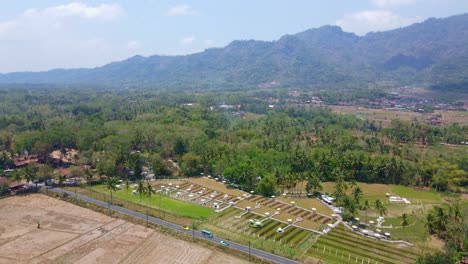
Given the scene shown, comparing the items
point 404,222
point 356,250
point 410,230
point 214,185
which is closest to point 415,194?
point 410,230

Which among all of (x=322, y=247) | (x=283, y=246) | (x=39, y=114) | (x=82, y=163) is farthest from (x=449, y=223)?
(x=39, y=114)

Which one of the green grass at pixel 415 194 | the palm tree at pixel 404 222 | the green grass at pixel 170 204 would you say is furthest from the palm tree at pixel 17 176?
the green grass at pixel 415 194

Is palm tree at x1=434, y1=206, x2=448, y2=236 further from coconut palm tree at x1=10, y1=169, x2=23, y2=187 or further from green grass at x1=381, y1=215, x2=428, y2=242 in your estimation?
coconut palm tree at x1=10, y1=169, x2=23, y2=187

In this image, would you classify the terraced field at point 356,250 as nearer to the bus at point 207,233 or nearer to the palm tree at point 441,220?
the palm tree at point 441,220

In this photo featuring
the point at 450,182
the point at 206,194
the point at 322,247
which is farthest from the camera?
the point at 450,182

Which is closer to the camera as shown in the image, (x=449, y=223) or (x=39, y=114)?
(x=449, y=223)

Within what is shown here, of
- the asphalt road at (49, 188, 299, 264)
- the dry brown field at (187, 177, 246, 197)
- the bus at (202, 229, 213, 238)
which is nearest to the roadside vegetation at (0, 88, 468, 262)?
the asphalt road at (49, 188, 299, 264)

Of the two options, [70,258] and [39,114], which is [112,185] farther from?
[39,114]
